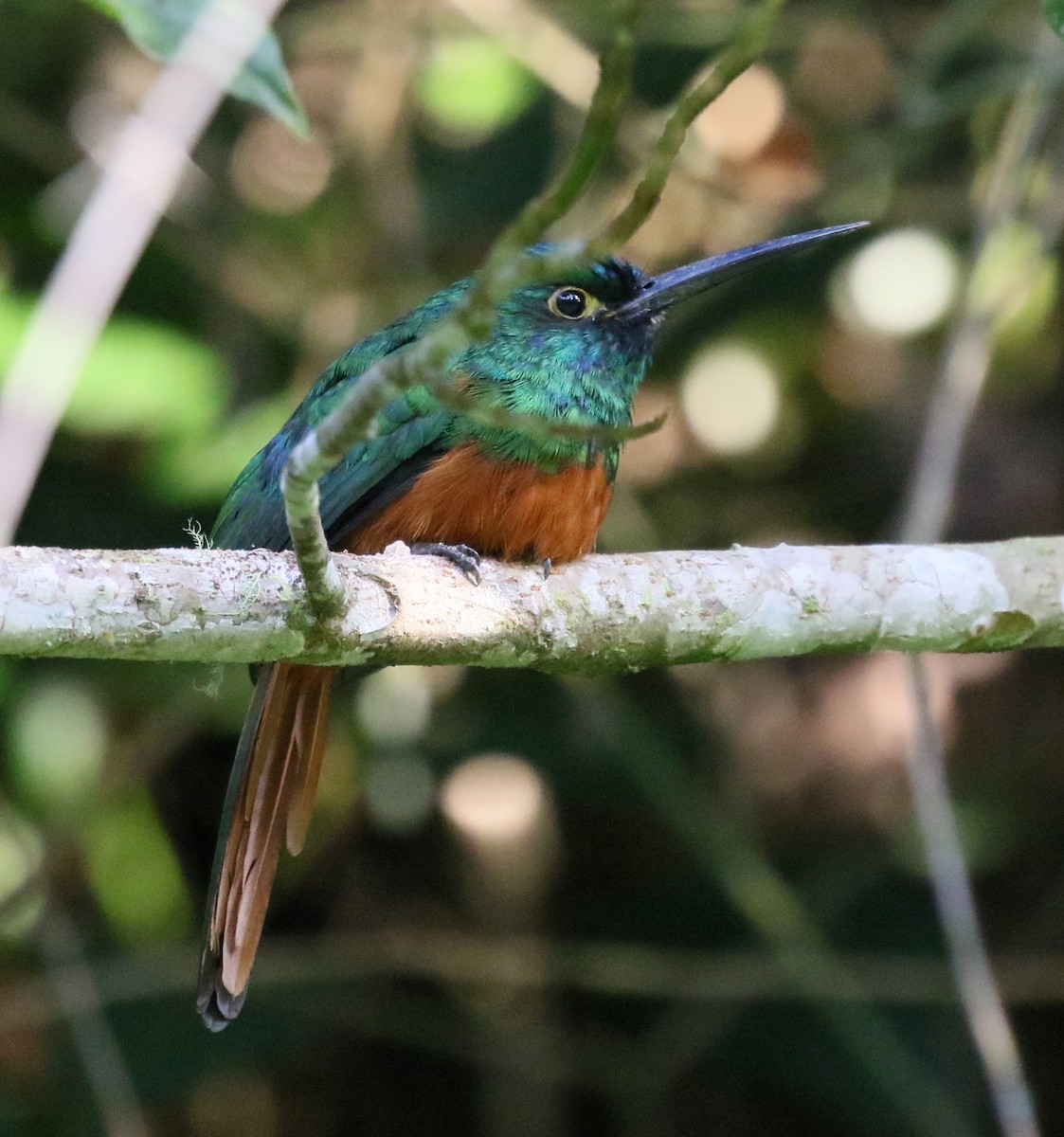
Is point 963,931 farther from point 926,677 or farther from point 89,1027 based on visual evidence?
point 89,1027

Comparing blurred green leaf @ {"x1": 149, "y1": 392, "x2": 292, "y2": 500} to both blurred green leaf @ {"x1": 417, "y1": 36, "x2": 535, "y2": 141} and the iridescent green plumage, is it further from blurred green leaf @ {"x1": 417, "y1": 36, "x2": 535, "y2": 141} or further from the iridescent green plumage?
blurred green leaf @ {"x1": 417, "y1": 36, "x2": 535, "y2": 141}

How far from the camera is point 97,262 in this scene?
223cm

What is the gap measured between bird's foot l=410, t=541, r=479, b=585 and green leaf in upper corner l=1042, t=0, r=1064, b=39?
0.84 m

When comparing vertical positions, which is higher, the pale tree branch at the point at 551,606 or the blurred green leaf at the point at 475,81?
the blurred green leaf at the point at 475,81

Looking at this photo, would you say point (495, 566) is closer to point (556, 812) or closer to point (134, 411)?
point (134, 411)

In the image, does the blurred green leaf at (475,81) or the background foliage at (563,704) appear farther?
the blurred green leaf at (475,81)

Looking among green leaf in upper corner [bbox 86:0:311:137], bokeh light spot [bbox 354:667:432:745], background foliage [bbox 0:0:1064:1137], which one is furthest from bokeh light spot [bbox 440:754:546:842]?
green leaf in upper corner [bbox 86:0:311:137]

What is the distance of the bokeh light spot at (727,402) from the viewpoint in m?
3.71

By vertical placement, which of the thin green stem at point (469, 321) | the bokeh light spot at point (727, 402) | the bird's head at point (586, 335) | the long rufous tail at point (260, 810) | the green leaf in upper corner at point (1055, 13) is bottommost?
the thin green stem at point (469, 321)

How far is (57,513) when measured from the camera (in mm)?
3131

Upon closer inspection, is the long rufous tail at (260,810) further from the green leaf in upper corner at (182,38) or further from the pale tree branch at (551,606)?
the green leaf in upper corner at (182,38)

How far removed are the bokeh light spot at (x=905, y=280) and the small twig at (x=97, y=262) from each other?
6.02ft

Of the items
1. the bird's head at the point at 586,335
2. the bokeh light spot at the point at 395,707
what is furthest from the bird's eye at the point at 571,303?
the bokeh light spot at the point at 395,707

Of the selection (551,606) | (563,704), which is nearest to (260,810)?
(551,606)
